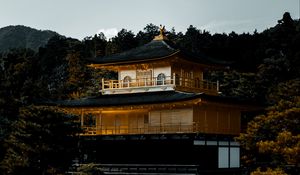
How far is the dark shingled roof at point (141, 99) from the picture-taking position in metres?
41.3

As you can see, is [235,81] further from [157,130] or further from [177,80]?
[157,130]

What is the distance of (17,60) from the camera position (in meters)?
72.4

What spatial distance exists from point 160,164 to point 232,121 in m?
7.49

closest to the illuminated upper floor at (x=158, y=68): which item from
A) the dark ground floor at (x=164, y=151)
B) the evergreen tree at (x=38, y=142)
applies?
the dark ground floor at (x=164, y=151)

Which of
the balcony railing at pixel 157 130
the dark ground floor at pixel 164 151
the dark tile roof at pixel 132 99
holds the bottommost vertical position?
the dark ground floor at pixel 164 151

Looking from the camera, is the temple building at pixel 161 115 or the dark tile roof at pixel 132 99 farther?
the temple building at pixel 161 115

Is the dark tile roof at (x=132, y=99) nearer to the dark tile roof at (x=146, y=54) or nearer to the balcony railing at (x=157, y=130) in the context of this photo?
the balcony railing at (x=157, y=130)

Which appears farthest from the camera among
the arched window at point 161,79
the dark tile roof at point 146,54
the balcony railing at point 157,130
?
the arched window at point 161,79

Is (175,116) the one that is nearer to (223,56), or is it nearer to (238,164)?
(238,164)

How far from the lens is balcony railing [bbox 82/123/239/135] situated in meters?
42.5

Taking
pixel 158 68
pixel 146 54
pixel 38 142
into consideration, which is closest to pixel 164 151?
pixel 158 68

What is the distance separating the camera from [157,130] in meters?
44.0

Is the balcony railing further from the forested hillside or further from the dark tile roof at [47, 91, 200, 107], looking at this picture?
the forested hillside

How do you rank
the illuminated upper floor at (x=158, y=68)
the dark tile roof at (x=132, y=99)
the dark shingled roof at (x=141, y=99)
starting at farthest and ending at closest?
the illuminated upper floor at (x=158, y=68) < the dark tile roof at (x=132, y=99) < the dark shingled roof at (x=141, y=99)
